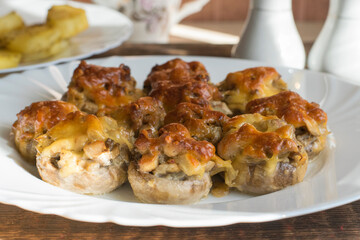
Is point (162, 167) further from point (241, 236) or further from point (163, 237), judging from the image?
point (241, 236)

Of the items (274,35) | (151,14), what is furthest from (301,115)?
(151,14)

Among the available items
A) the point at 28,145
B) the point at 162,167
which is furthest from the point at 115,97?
the point at 162,167

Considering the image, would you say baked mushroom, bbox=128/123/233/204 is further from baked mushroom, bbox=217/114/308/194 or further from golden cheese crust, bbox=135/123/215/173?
baked mushroom, bbox=217/114/308/194

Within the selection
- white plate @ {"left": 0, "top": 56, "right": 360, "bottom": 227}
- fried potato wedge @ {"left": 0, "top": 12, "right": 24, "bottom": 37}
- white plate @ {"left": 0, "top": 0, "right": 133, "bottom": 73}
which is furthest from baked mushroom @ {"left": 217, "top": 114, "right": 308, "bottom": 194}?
fried potato wedge @ {"left": 0, "top": 12, "right": 24, "bottom": 37}

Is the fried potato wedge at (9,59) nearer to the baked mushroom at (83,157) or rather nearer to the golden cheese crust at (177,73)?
the golden cheese crust at (177,73)

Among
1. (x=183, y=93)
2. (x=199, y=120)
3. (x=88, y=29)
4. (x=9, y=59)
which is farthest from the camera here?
(x=88, y=29)

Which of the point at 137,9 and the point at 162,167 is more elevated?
the point at 162,167

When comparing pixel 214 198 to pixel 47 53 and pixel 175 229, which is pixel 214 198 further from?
pixel 47 53
